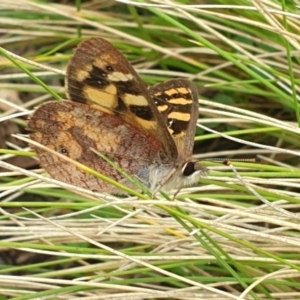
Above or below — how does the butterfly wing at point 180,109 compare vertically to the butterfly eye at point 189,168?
above

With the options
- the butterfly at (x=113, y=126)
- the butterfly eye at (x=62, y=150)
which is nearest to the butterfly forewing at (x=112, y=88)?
the butterfly at (x=113, y=126)

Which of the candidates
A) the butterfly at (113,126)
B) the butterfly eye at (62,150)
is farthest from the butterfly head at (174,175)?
the butterfly eye at (62,150)

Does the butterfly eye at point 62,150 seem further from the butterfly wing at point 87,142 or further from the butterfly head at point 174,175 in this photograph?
the butterfly head at point 174,175

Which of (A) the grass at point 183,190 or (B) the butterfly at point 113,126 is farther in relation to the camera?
(A) the grass at point 183,190

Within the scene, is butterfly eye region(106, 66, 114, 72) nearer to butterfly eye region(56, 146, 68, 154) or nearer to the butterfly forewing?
the butterfly forewing

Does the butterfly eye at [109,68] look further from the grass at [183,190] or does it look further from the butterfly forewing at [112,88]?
the grass at [183,190]

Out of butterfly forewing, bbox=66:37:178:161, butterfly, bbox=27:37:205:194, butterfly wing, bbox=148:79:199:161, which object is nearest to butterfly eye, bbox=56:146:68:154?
butterfly, bbox=27:37:205:194

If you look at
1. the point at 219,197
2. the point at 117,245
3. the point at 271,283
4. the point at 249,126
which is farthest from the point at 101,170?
the point at 249,126
